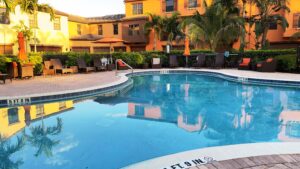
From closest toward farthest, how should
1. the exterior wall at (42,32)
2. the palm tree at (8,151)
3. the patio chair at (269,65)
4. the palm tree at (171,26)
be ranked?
the palm tree at (8,151)
the patio chair at (269,65)
the exterior wall at (42,32)
the palm tree at (171,26)

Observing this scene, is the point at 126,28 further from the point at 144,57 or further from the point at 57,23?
the point at 144,57

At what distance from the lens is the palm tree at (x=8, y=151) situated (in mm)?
4302

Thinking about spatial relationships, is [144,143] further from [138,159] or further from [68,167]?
[68,167]

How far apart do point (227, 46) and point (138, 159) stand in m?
21.7

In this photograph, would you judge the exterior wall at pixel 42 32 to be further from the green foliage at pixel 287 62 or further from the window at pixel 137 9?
the green foliage at pixel 287 62

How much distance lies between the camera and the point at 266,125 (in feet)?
21.6

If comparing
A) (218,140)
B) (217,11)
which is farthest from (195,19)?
(218,140)

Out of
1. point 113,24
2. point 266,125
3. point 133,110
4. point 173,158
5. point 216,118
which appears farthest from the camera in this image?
point 113,24

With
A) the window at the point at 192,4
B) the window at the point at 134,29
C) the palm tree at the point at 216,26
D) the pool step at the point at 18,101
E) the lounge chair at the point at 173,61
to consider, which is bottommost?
the pool step at the point at 18,101

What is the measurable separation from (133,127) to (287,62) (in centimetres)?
1317

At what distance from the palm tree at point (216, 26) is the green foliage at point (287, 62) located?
4.81m

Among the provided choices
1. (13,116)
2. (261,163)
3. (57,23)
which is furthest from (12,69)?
(57,23)

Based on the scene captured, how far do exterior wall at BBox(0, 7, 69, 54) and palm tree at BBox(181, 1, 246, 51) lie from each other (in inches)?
626

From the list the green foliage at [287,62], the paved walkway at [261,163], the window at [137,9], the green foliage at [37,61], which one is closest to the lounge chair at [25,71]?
the green foliage at [37,61]
